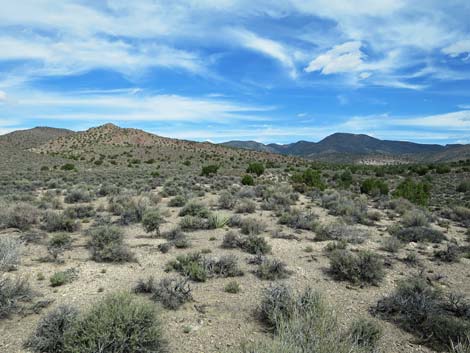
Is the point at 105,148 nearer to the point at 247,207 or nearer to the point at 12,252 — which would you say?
the point at 247,207

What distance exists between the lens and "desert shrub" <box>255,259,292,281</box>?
8.00 m

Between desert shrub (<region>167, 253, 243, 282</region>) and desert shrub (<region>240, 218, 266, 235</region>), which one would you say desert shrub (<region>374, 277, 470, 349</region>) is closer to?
desert shrub (<region>167, 253, 243, 282</region>)

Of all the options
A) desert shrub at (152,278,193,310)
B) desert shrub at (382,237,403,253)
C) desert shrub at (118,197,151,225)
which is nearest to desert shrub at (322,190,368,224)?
desert shrub at (382,237,403,253)

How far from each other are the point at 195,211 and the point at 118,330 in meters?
10.1

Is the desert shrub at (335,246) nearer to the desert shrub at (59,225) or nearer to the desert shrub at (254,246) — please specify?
the desert shrub at (254,246)

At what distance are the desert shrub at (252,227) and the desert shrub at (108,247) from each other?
4.35 meters

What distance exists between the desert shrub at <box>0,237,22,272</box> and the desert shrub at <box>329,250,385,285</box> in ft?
25.6

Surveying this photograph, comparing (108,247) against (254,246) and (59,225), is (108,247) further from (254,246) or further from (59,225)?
(254,246)

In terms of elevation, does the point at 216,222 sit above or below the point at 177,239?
above

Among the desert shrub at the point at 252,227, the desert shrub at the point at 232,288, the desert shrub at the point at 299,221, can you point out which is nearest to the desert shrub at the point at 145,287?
the desert shrub at the point at 232,288

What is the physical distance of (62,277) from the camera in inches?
290

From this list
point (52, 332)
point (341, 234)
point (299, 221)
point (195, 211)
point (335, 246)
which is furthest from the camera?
point (195, 211)

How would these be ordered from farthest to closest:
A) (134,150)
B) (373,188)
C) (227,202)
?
(134,150) → (373,188) → (227,202)

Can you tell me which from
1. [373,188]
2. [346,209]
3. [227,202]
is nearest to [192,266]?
[227,202]
